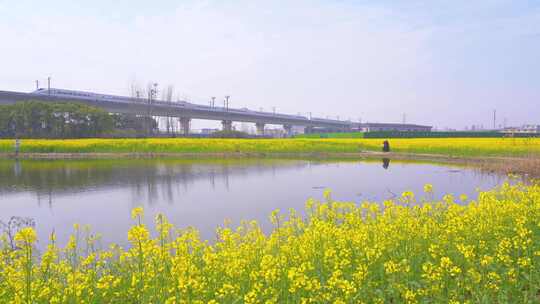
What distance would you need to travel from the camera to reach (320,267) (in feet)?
16.2

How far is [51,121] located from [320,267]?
53.7m

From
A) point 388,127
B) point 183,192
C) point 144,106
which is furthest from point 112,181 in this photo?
point 388,127

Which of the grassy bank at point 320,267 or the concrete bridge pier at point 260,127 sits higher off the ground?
the concrete bridge pier at point 260,127

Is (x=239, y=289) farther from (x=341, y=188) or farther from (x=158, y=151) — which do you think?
(x=158, y=151)

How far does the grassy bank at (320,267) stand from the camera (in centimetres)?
399

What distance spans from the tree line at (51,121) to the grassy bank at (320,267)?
50.1 metres

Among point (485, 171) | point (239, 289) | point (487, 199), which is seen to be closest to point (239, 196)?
point (487, 199)

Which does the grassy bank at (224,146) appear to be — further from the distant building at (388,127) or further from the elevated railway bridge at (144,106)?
the distant building at (388,127)

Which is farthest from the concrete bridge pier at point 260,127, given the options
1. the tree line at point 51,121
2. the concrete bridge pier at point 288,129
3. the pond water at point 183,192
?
the pond water at point 183,192

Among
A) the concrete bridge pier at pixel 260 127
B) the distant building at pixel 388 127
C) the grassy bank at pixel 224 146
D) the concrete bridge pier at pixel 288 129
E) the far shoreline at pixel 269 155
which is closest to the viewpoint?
the far shoreline at pixel 269 155

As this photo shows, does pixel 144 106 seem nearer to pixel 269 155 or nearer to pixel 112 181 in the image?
pixel 269 155

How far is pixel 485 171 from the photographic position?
73.5 ft

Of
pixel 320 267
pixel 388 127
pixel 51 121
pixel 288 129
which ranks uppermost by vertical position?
pixel 388 127

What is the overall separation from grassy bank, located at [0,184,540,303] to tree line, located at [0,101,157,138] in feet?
164
